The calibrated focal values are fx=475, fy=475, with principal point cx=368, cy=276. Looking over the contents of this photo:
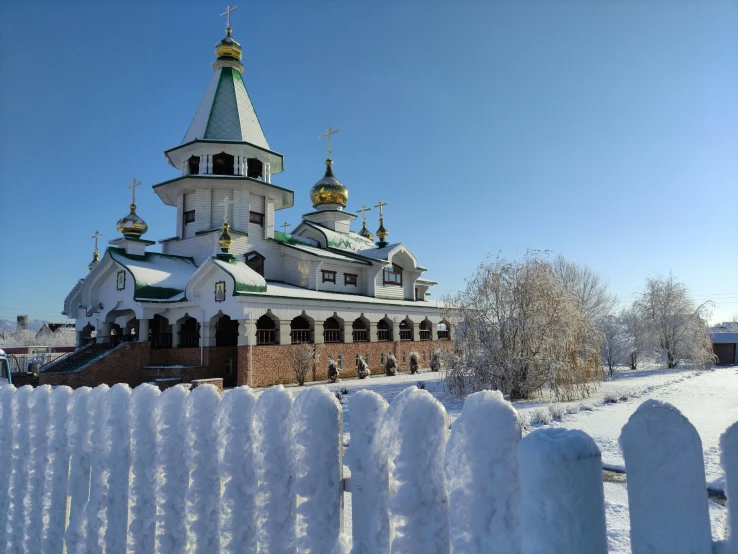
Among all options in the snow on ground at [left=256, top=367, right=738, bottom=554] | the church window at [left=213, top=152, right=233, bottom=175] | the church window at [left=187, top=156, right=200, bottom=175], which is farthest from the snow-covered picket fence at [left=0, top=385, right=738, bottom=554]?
the church window at [left=187, top=156, right=200, bottom=175]

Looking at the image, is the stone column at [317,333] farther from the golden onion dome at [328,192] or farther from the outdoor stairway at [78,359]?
the golden onion dome at [328,192]

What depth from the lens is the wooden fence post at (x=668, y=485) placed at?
5.17 feet

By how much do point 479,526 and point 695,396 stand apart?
46.9ft

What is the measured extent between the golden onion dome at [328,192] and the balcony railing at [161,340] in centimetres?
1341

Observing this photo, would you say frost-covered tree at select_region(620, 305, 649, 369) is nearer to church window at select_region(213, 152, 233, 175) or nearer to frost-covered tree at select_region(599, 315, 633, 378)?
frost-covered tree at select_region(599, 315, 633, 378)

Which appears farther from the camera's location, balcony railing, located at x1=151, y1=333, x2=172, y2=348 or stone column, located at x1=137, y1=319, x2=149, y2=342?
balcony railing, located at x1=151, y1=333, x2=172, y2=348

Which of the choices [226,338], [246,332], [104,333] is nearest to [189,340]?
[226,338]

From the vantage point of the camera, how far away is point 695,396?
13031 mm

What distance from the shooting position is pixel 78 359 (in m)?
19.0

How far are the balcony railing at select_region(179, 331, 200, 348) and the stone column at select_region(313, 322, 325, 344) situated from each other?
480 centimetres

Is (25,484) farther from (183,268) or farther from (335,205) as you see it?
(335,205)

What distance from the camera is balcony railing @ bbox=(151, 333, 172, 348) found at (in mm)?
20469

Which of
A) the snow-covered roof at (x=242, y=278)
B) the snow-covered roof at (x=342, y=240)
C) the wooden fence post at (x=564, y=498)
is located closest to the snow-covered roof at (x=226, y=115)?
the snow-covered roof at (x=342, y=240)

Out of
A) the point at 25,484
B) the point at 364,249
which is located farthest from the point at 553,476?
the point at 364,249
